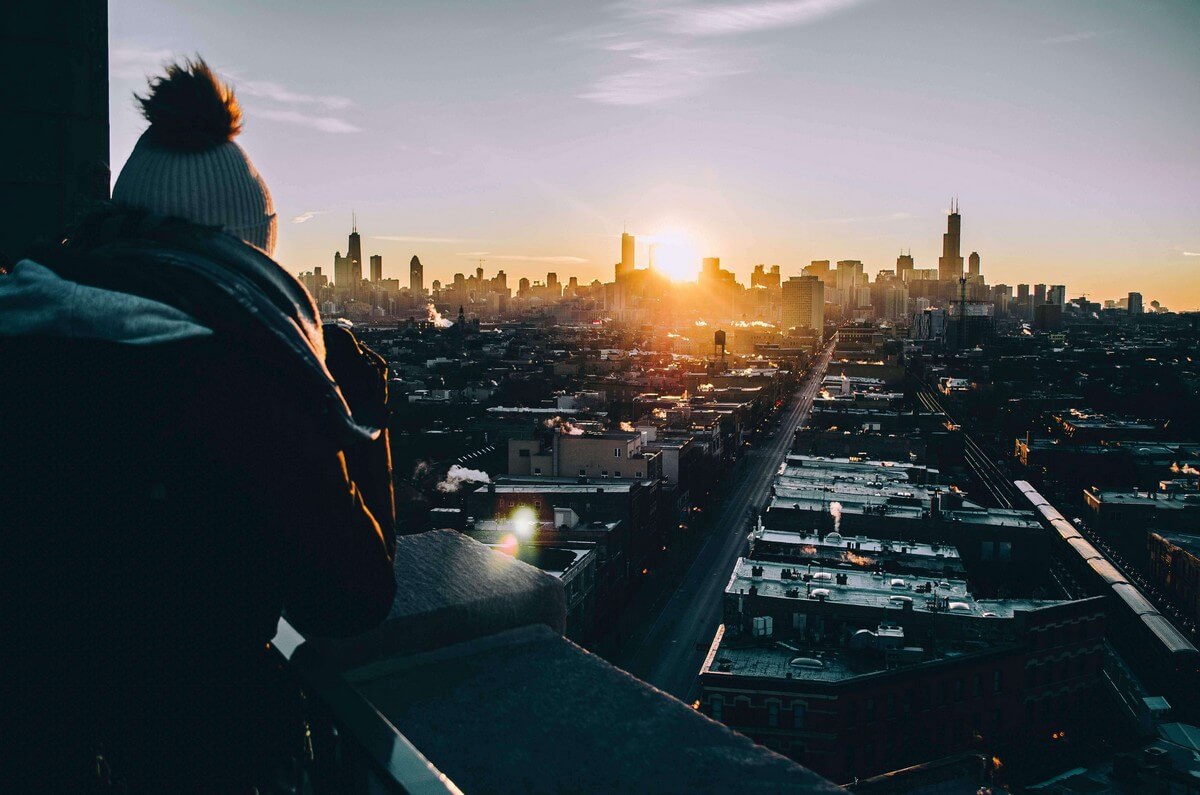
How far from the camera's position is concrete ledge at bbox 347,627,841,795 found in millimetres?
962

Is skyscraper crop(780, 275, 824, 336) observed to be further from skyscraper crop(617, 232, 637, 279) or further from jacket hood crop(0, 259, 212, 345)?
jacket hood crop(0, 259, 212, 345)

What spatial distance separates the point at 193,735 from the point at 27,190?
4.40 metres

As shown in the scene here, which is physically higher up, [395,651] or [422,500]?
[395,651]

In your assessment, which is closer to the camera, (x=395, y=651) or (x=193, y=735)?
(x=193, y=735)

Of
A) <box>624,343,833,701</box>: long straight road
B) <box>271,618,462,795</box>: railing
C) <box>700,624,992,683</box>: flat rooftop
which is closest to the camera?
<box>271,618,462,795</box>: railing

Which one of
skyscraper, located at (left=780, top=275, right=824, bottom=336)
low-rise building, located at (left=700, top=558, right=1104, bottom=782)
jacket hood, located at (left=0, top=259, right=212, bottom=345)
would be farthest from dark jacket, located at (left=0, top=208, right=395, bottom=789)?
skyscraper, located at (left=780, top=275, right=824, bottom=336)

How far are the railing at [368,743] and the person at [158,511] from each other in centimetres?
7

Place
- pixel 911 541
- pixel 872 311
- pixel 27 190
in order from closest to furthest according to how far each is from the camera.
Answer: pixel 27 190
pixel 911 541
pixel 872 311

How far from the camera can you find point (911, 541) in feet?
58.4

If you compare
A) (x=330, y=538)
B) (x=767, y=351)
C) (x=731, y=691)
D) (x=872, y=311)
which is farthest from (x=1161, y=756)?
(x=872, y=311)

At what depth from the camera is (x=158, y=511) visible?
2.80ft

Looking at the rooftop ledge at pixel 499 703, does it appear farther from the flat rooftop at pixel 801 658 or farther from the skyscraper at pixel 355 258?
the skyscraper at pixel 355 258

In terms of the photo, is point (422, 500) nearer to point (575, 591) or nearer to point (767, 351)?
point (575, 591)

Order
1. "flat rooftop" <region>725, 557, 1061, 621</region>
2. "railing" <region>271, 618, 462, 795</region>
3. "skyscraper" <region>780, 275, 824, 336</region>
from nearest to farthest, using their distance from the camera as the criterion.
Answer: "railing" <region>271, 618, 462, 795</region> → "flat rooftop" <region>725, 557, 1061, 621</region> → "skyscraper" <region>780, 275, 824, 336</region>
